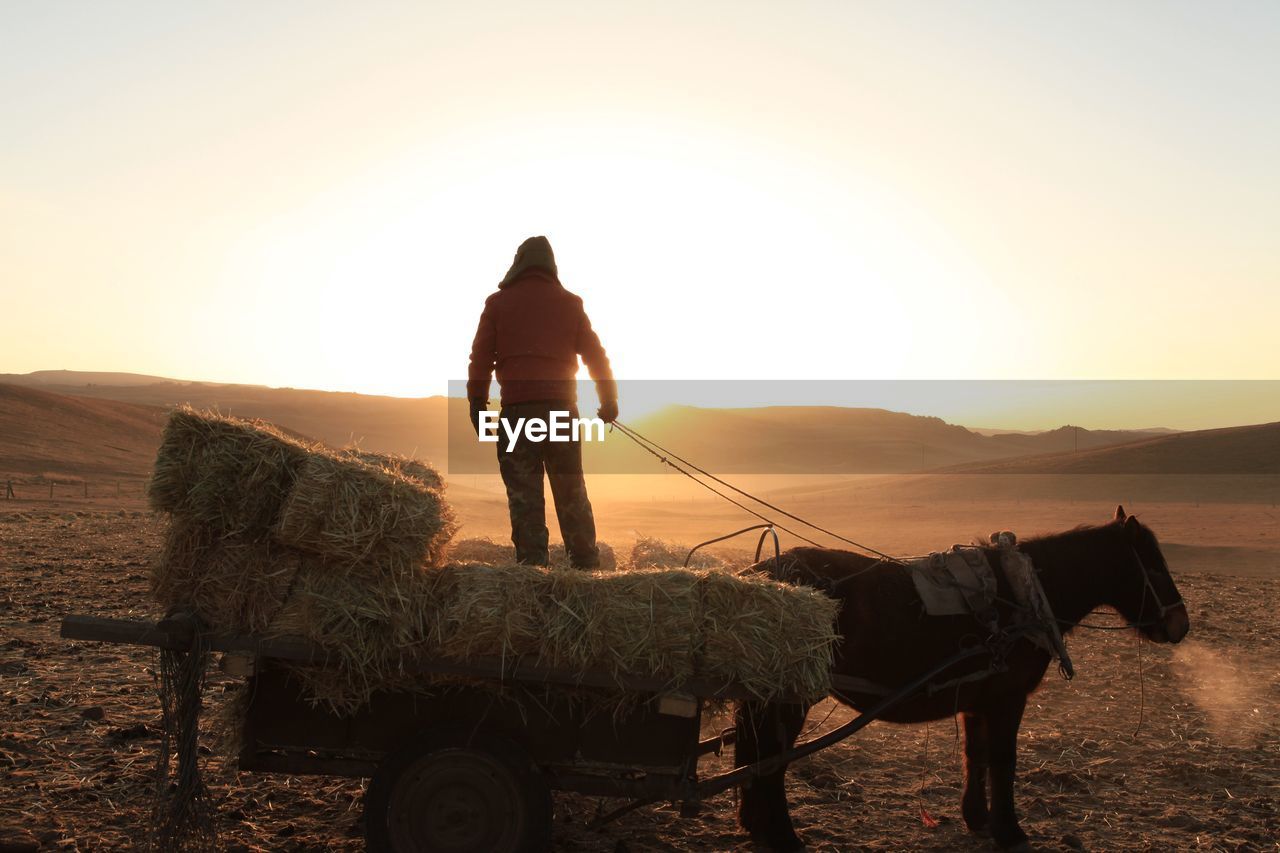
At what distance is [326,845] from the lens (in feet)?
16.6

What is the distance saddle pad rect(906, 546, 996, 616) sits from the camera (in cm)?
516

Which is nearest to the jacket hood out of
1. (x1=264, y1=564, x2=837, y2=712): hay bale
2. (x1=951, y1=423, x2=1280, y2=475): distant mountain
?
(x1=264, y1=564, x2=837, y2=712): hay bale

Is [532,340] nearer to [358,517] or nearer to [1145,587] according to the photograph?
[358,517]

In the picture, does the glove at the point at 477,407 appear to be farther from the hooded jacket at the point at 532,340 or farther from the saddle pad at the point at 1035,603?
the saddle pad at the point at 1035,603

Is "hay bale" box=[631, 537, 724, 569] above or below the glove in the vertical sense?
below

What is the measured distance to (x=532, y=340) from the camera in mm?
5793

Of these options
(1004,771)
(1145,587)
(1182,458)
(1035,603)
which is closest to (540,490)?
(1035,603)

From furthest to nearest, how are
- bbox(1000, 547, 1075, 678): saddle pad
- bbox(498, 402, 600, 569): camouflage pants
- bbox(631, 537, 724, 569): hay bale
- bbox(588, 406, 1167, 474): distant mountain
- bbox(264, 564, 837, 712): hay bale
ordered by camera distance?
bbox(588, 406, 1167, 474): distant mountain < bbox(631, 537, 724, 569): hay bale < bbox(498, 402, 600, 569): camouflage pants < bbox(1000, 547, 1075, 678): saddle pad < bbox(264, 564, 837, 712): hay bale

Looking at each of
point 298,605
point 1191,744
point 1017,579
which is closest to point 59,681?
point 298,605

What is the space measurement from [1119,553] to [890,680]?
192 cm

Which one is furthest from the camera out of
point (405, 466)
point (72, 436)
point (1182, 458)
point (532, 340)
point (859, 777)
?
point (1182, 458)

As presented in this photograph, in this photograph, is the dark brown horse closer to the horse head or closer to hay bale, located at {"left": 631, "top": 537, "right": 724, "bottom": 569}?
the horse head

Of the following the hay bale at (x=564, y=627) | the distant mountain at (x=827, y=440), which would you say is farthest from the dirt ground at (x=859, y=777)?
the distant mountain at (x=827, y=440)

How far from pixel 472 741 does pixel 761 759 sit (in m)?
1.67
